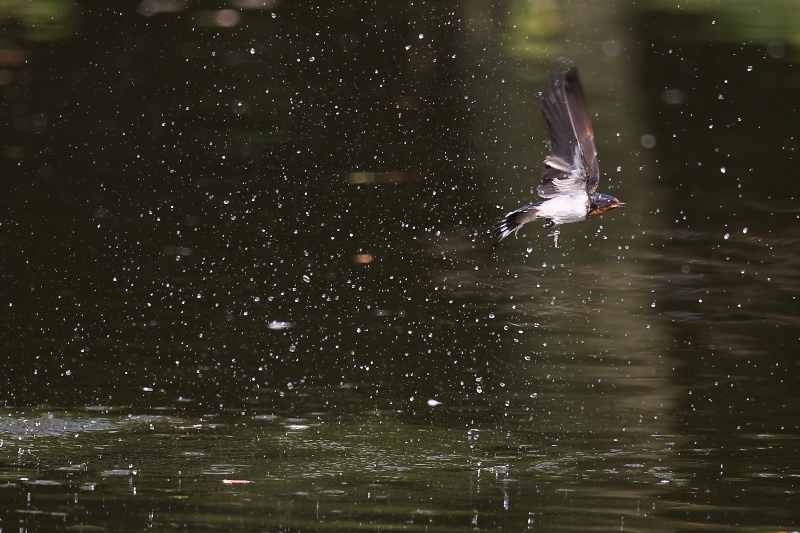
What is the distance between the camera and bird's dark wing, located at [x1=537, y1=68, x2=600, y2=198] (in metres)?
4.89

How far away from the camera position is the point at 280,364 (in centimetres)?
643

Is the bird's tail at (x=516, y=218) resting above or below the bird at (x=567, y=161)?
below

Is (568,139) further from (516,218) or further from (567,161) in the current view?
(516,218)

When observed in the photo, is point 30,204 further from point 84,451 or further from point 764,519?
point 764,519

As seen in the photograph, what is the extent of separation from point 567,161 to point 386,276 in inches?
99.5

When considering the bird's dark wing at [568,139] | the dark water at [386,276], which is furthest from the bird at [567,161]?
the dark water at [386,276]

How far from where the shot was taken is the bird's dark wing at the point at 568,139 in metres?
4.89

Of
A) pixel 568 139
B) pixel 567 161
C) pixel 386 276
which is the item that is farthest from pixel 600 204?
pixel 386 276

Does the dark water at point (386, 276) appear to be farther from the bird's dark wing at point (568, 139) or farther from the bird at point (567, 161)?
the bird's dark wing at point (568, 139)

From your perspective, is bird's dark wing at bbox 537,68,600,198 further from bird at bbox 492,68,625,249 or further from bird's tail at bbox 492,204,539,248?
bird's tail at bbox 492,204,539,248

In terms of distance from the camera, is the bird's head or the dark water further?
the bird's head

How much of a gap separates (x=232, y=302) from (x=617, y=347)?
7.09ft

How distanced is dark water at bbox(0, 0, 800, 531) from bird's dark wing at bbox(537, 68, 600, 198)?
43.8 inches

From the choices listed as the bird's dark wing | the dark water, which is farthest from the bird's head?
the dark water
